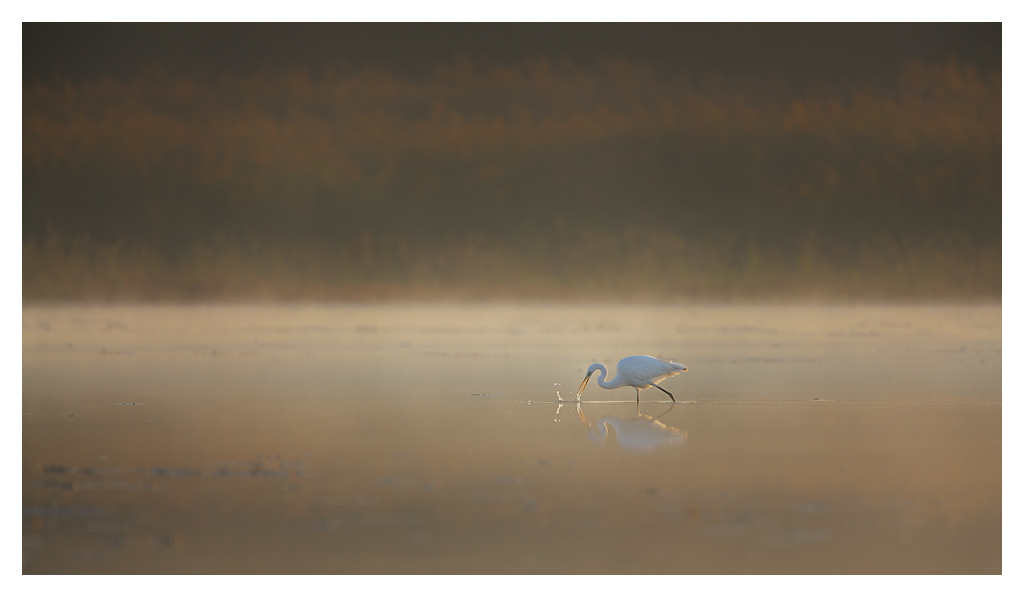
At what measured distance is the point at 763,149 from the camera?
958 inches

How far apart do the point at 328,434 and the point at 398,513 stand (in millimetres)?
2016

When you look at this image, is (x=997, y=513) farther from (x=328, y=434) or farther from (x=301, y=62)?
(x=301, y=62)

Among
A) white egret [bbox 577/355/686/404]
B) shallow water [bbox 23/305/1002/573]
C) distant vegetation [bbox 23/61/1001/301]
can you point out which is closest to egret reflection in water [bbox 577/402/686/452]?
shallow water [bbox 23/305/1002/573]

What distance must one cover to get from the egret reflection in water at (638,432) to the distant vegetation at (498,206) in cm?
1547

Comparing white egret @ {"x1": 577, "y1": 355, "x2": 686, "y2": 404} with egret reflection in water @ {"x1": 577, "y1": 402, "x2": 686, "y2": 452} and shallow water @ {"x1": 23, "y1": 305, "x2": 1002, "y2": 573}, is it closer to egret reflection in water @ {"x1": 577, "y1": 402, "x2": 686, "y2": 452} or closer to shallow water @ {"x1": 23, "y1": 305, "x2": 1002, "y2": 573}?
shallow water @ {"x1": 23, "y1": 305, "x2": 1002, "y2": 573}

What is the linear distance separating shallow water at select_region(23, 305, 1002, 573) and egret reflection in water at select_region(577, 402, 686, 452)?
32 millimetres

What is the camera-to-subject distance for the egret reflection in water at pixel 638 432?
20.8 feet

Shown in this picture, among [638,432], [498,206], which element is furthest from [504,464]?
[498,206]

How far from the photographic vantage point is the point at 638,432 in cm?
678

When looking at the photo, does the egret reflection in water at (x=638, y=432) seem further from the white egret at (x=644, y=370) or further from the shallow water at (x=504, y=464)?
the white egret at (x=644, y=370)

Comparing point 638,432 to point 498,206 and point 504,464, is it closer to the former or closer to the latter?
point 504,464

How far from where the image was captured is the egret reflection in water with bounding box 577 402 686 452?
20.8ft

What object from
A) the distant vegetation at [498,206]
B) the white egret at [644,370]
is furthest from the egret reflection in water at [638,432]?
the distant vegetation at [498,206]

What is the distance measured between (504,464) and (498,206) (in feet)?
64.1
